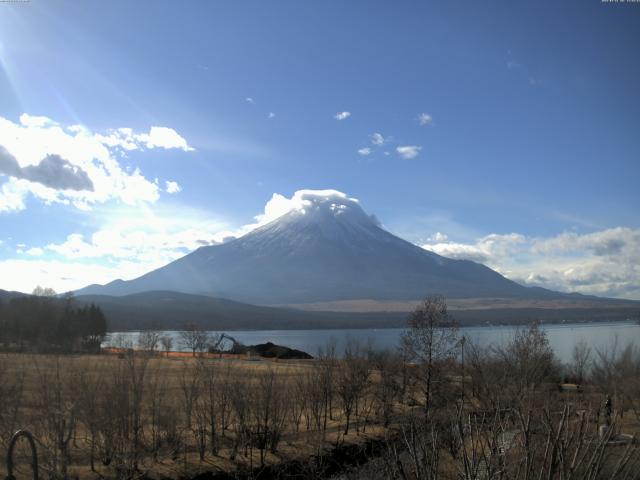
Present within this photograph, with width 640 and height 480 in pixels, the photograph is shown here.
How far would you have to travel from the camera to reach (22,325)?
207 feet

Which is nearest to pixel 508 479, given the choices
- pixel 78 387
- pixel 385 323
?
pixel 78 387

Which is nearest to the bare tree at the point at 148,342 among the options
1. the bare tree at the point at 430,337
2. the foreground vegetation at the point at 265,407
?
the foreground vegetation at the point at 265,407

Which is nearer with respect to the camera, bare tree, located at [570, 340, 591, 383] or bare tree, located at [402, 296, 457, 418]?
bare tree, located at [402, 296, 457, 418]

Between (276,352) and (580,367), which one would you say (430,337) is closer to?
(580,367)

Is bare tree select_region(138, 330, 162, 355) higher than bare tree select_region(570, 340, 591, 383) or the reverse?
higher

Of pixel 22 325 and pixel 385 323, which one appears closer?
pixel 22 325

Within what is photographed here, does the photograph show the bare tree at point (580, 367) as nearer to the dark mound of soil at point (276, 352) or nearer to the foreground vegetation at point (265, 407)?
the foreground vegetation at point (265, 407)

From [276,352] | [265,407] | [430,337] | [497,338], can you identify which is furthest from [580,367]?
[497,338]

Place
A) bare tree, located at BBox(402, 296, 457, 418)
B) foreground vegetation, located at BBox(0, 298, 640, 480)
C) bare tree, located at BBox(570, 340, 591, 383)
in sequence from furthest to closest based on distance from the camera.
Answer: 1. bare tree, located at BBox(570, 340, 591, 383)
2. bare tree, located at BBox(402, 296, 457, 418)
3. foreground vegetation, located at BBox(0, 298, 640, 480)

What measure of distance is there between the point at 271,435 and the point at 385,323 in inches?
6743

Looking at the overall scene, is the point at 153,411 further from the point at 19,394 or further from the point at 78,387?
the point at 19,394

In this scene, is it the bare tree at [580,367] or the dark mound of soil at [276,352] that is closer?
the bare tree at [580,367]

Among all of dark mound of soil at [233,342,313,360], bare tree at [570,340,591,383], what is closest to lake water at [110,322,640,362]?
bare tree at [570,340,591,383]

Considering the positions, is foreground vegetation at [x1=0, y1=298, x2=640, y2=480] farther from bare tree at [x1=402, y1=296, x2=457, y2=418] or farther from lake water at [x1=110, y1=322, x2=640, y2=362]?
lake water at [x1=110, y1=322, x2=640, y2=362]
